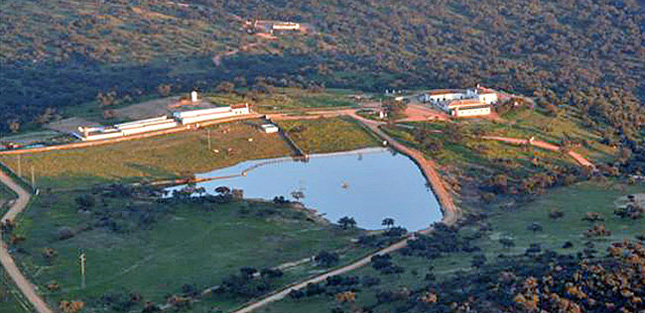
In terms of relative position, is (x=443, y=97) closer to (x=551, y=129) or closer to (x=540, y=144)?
(x=551, y=129)

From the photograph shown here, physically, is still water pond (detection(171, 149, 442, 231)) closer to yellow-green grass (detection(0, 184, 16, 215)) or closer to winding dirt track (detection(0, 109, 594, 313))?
winding dirt track (detection(0, 109, 594, 313))

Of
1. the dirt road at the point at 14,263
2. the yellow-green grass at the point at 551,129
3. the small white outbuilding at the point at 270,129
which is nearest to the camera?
the dirt road at the point at 14,263

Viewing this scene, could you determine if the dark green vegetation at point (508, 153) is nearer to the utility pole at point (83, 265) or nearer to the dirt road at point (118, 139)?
the dirt road at point (118, 139)

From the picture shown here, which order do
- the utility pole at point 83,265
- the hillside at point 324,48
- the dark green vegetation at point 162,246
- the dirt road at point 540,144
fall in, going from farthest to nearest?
the hillside at point 324,48 → the dirt road at point 540,144 → the utility pole at point 83,265 → the dark green vegetation at point 162,246

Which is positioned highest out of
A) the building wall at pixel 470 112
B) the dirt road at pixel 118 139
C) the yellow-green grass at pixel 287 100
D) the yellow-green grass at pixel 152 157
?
the yellow-green grass at pixel 287 100

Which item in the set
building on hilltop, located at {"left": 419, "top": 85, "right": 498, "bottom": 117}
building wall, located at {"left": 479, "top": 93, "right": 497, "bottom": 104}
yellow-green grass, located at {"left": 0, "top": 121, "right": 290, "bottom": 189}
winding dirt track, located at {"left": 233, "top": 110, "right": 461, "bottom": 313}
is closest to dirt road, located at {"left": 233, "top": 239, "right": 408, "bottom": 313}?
winding dirt track, located at {"left": 233, "top": 110, "right": 461, "bottom": 313}

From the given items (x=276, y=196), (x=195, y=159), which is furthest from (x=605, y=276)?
(x=195, y=159)

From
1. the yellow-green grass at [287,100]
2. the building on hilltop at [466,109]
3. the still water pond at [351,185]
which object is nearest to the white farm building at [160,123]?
the yellow-green grass at [287,100]
